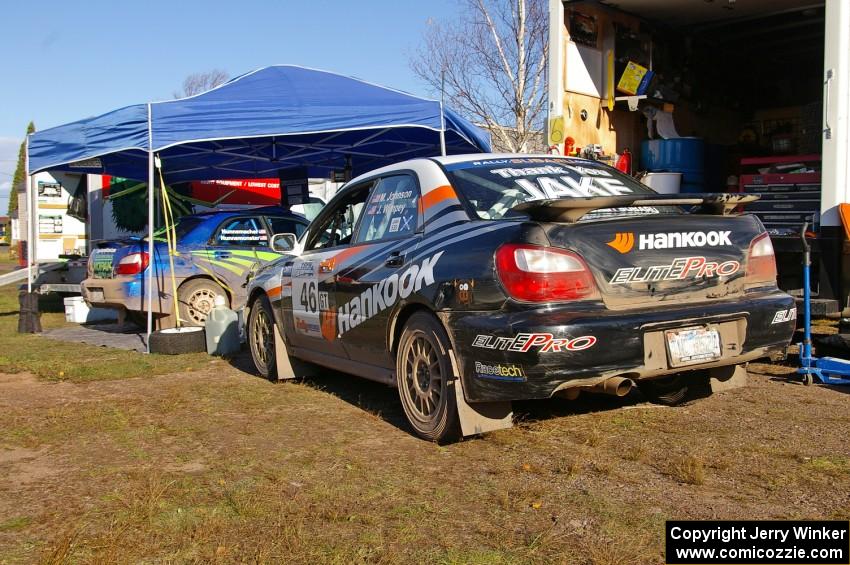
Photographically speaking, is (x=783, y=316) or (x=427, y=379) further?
(x=427, y=379)

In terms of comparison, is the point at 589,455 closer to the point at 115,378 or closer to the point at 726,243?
the point at 726,243

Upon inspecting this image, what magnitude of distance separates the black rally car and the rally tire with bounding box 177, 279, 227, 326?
5.03 m

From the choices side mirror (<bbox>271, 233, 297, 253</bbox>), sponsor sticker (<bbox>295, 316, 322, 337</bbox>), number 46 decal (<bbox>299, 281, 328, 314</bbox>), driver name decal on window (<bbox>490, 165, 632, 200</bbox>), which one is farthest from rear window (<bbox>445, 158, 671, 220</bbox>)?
side mirror (<bbox>271, 233, 297, 253</bbox>)

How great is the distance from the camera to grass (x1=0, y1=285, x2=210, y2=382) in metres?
7.11

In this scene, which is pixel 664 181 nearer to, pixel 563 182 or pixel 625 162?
pixel 625 162

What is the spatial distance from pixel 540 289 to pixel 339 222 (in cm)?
244

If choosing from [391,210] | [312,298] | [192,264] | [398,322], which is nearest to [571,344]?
[398,322]

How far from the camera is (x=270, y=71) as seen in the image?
352 inches

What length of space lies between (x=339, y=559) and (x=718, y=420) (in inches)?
106

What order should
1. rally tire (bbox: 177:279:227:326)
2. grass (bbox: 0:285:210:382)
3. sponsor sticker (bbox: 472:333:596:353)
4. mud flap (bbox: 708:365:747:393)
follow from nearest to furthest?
sponsor sticker (bbox: 472:333:596:353) → mud flap (bbox: 708:365:747:393) → grass (bbox: 0:285:210:382) → rally tire (bbox: 177:279:227:326)

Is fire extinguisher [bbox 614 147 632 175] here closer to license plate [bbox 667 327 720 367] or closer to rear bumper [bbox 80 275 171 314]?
license plate [bbox 667 327 720 367]

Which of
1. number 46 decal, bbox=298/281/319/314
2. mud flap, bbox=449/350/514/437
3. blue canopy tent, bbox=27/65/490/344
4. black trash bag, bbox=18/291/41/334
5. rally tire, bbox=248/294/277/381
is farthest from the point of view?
black trash bag, bbox=18/291/41/334

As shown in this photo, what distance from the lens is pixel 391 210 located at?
4.95m

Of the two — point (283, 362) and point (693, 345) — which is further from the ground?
point (693, 345)
